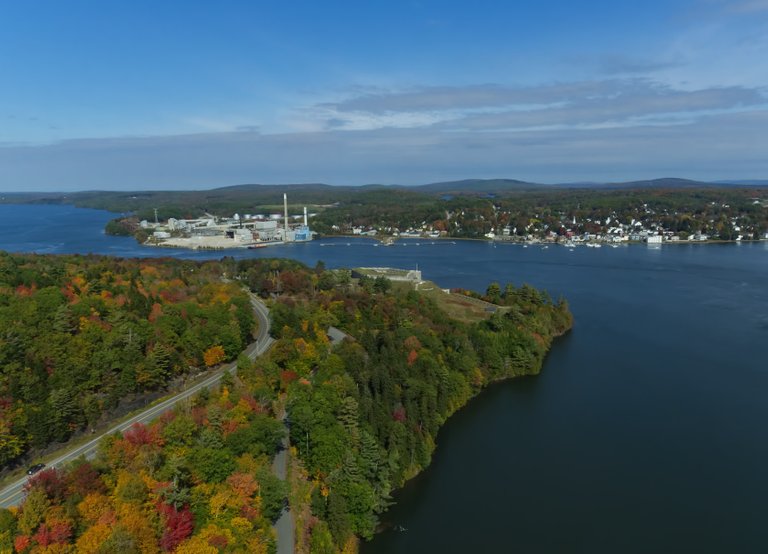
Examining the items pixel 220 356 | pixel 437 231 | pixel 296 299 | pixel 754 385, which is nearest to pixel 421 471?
pixel 220 356

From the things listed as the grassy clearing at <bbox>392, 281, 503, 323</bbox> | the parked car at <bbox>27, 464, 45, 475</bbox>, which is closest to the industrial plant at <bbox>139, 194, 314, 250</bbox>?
the grassy clearing at <bbox>392, 281, 503, 323</bbox>

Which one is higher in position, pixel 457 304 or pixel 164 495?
pixel 164 495

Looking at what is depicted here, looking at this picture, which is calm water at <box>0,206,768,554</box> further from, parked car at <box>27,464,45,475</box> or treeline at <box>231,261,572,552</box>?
parked car at <box>27,464,45,475</box>

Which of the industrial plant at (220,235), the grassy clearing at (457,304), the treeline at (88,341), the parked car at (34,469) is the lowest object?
the industrial plant at (220,235)

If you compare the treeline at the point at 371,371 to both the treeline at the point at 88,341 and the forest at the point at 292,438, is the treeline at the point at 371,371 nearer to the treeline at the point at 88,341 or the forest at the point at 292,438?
the forest at the point at 292,438

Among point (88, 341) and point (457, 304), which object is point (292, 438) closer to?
point (88, 341)

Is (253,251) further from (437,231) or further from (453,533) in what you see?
(453,533)

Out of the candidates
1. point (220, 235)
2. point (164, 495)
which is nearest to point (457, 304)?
point (164, 495)

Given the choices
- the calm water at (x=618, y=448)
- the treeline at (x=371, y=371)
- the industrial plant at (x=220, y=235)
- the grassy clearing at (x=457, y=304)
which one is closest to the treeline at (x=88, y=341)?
the treeline at (x=371, y=371)
